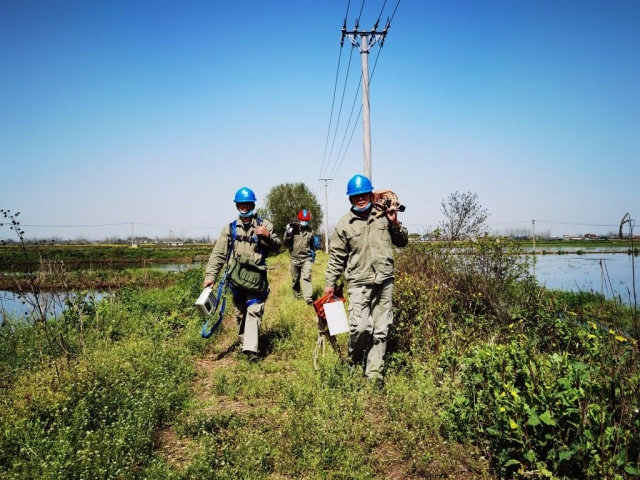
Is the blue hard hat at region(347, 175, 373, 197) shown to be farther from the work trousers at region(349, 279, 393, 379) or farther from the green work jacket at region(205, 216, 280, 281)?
the green work jacket at region(205, 216, 280, 281)

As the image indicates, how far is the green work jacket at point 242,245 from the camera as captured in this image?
584 centimetres

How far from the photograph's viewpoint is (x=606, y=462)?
2.25 meters

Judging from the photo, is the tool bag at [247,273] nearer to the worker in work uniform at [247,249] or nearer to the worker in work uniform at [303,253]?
the worker in work uniform at [247,249]

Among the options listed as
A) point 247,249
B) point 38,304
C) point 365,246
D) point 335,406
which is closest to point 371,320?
point 365,246

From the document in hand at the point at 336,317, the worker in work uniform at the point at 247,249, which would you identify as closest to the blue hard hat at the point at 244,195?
the worker in work uniform at the point at 247,249

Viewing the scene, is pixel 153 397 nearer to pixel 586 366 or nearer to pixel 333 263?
pixel 333 263

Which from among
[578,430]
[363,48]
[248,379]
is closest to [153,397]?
[248,379]

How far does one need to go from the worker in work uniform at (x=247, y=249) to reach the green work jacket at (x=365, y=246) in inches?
52.4

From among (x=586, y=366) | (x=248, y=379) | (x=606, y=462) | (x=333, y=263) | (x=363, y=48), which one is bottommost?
(x=248, y=379)

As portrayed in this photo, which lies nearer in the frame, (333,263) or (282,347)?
(333,263)

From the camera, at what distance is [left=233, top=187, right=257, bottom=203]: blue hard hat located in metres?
5.80

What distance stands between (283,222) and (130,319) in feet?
150

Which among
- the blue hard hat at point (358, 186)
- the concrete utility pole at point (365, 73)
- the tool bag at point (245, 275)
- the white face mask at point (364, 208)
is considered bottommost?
the tool bag at point (245, 275)

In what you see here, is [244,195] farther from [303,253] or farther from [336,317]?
[303,253]
